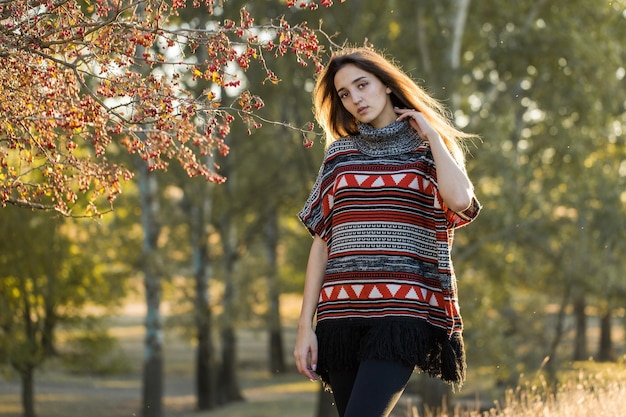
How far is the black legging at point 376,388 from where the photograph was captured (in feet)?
11.1

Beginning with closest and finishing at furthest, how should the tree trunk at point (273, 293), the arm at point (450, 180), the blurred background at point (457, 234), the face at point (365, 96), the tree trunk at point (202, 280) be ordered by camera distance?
the arm at point (450, 180) < the face at point (365, 96) < the blurred background at point (457, 234) < the tree trunk at point (202, 280) < the tree trunk at point (273, 293)

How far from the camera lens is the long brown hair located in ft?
12.6

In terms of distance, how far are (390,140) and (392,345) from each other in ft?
2.49

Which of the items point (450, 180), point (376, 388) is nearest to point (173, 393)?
point (376, 388)

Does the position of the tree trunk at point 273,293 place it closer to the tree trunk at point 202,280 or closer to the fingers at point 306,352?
the tree trunk at point 202,280

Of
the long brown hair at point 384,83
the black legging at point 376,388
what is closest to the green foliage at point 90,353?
the long brown hair at point 384,83

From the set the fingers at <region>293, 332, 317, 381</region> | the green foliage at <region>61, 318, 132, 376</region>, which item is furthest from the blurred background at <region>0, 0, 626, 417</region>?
the fingers at <region>293, 332, 317, 381</region>

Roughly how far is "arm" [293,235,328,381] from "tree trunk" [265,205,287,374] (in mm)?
16554

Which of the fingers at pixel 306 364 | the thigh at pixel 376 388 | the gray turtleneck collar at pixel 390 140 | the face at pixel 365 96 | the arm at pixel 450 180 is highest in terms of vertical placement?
the face at pixel 365 96

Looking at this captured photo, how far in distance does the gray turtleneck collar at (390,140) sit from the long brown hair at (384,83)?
0.12 m

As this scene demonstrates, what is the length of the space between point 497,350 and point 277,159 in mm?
7127

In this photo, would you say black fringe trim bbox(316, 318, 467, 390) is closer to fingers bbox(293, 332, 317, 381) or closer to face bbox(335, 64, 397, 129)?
fingers bbox(293, 332, 317, 381)

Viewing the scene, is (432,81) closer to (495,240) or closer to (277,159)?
(495,240)

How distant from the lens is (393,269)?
3.56 metres
